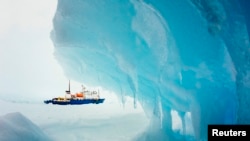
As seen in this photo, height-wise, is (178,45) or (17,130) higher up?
(178,45)

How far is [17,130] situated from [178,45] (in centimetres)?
375

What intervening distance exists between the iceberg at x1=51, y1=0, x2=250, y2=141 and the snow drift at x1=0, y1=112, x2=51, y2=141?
199 centimetres

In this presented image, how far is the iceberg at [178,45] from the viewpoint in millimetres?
6125

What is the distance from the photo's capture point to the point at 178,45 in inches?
287

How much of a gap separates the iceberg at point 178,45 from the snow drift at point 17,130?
78.2 inches

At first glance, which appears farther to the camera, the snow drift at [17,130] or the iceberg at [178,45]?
the snow drift at [17,130]

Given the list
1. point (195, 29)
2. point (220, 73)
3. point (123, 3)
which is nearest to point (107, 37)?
point (123, 3)

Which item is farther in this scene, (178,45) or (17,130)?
(17,130)

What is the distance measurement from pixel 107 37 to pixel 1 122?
289cm

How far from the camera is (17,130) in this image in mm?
7461

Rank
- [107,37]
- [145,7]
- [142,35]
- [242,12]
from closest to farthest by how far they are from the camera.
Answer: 1. [242,12]
2. [145,7]
3. [142,35]
4. [107,37]

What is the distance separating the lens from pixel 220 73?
308 inches

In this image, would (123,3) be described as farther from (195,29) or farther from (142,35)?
(195,29)

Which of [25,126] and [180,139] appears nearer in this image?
[25,126]
